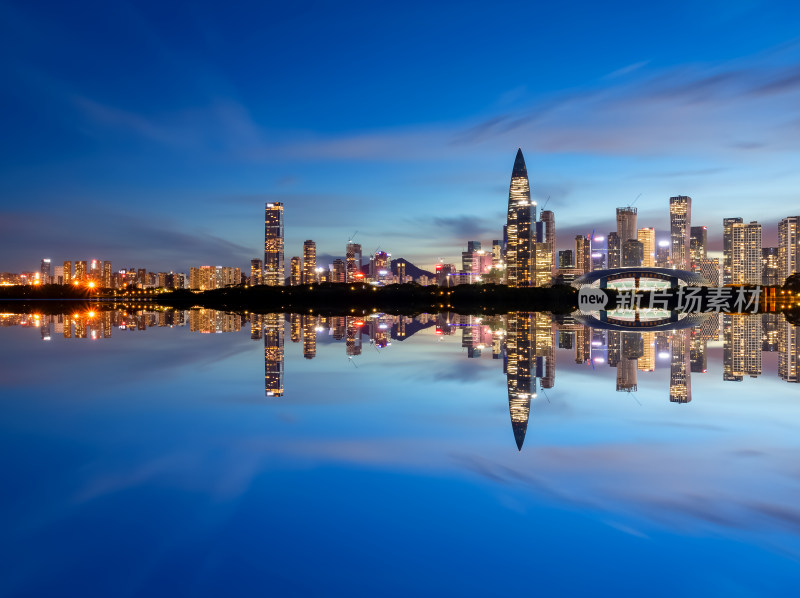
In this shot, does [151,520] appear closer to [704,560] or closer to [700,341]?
[704,560]

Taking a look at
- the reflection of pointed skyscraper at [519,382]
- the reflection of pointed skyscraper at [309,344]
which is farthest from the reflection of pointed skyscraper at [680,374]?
the reflection of pointed skyscraper at [309,344]

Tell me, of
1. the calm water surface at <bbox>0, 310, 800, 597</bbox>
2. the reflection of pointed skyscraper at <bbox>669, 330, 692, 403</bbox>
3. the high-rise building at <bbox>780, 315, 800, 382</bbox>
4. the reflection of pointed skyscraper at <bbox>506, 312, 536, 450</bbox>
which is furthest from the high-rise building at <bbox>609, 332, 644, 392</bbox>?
the high-rise building at <bbox>780, 315, 800, 382</bbox>

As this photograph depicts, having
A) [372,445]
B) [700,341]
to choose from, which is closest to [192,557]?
[372,445]

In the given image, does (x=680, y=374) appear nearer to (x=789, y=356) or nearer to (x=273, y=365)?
(x=789, y=356)

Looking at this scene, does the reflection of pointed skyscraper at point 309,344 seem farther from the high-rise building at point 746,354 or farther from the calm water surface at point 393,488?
the high-rise building at point 746,354

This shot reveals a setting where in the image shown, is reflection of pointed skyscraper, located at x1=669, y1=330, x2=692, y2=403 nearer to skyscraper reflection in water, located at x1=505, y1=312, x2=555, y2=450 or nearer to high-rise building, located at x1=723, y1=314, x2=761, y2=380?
high-rise building, located at x1=723, y1=314, x2=761, y2=380

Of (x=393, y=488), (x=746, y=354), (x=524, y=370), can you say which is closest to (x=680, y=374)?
(x=524, y=370)
